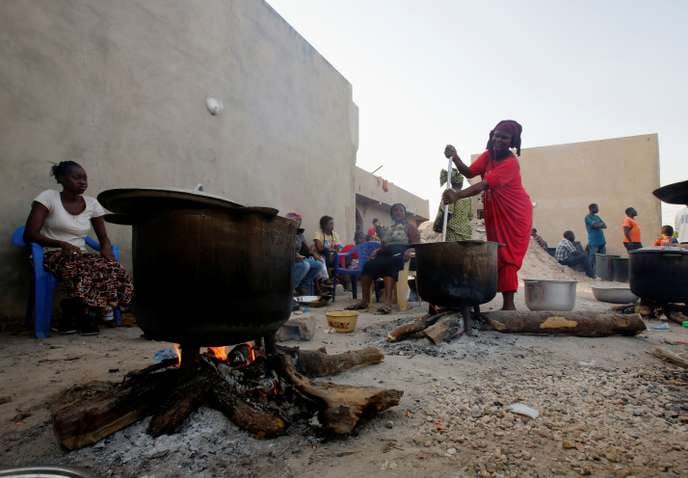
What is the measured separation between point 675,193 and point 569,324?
2.15m

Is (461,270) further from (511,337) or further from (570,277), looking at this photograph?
(570,277)

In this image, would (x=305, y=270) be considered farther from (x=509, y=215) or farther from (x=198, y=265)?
(x=198, y=265)

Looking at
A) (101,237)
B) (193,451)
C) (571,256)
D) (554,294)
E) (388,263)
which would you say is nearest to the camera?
(193,451)

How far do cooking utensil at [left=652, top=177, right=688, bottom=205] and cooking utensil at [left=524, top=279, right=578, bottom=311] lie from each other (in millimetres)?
3039

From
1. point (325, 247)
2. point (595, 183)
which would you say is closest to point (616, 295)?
point (325, 247)

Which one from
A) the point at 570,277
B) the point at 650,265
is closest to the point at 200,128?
the point at 650,265

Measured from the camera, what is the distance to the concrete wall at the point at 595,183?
A: 14.3 meters

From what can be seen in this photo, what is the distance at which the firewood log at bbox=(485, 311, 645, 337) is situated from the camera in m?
3.34

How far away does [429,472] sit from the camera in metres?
1.29

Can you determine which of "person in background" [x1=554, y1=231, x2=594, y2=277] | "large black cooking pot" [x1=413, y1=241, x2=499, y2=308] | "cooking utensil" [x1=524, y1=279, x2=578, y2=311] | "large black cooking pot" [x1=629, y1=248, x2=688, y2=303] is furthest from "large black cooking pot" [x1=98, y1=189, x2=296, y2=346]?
"person in background" [x1=554, y1=231, x2=594, y2=277]

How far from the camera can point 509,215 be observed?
388 centimetres

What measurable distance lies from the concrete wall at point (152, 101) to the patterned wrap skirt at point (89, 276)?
0.71m

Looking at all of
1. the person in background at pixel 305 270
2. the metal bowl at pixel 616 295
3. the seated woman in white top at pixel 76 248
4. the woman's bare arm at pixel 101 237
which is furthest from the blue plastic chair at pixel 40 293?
the metal bowl at pixel 616 295

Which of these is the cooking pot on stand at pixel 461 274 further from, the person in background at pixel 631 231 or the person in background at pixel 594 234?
the person in background at pixel 594 234
